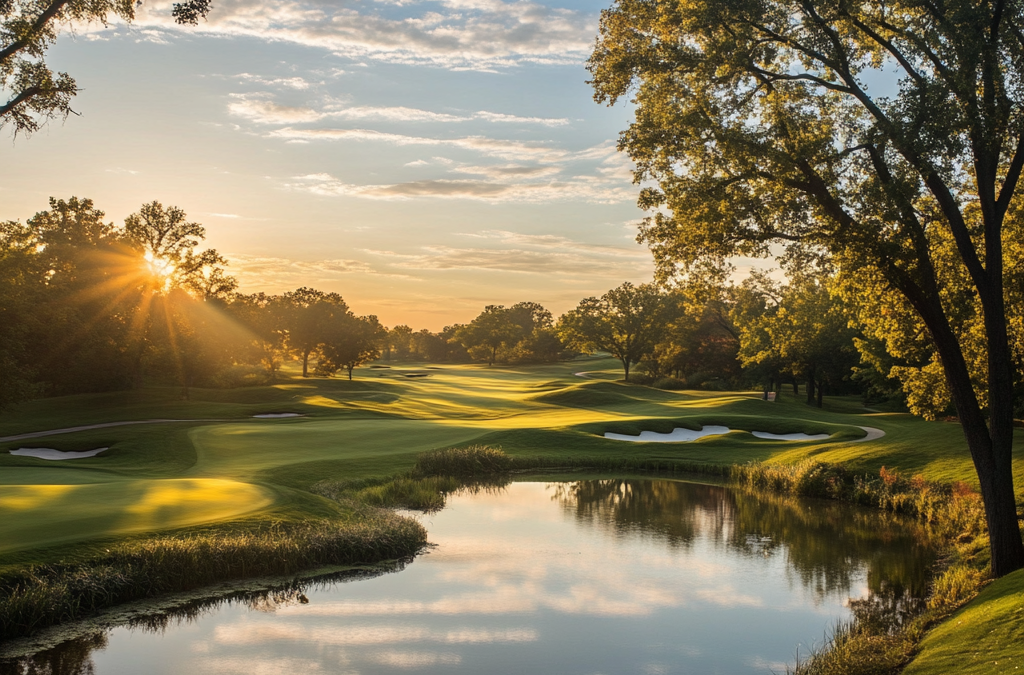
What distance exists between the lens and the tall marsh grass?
1328 cm

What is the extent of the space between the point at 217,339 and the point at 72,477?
35072 mm

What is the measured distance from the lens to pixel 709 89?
51.1 feet

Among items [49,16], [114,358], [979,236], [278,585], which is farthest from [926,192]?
[114,358]

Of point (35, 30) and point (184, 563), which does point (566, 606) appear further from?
point (35, 30)

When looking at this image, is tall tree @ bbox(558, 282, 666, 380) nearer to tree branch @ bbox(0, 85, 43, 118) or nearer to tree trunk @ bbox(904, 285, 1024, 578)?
tree trunk @ bbox(904, 285, 1024, 578)

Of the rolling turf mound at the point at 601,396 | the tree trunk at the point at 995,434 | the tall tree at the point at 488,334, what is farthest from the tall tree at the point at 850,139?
the tall tree at the point at 488,334

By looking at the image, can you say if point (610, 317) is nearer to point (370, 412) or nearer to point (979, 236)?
point (370, 412)

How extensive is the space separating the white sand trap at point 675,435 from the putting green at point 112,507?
22965 mm

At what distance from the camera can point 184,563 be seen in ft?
51.8

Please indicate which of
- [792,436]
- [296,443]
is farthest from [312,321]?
[792,436]

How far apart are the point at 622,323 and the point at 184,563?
245 feet

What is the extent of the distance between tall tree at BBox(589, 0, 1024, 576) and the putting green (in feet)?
42.4

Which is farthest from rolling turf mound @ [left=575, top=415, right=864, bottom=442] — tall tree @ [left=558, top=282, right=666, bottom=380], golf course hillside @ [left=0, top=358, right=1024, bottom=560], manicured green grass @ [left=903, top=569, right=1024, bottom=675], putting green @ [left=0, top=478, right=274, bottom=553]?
Result: tall tree @ [left=558, top=282, right=666, bottom=380]

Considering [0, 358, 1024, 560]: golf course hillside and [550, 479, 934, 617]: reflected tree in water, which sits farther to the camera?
[0, 358, 1024, 560]: golf course hillside
